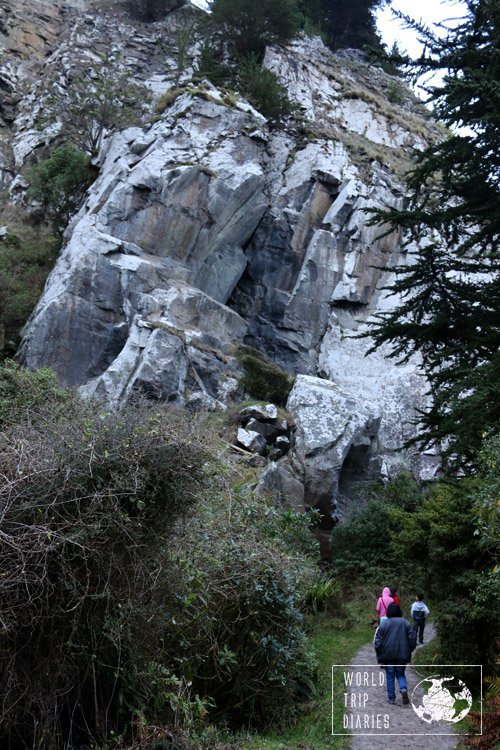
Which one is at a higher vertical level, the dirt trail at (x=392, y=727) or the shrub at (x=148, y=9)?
the shrub at (x=148, y=9)

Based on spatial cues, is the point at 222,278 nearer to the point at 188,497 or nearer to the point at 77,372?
the point at 77,372

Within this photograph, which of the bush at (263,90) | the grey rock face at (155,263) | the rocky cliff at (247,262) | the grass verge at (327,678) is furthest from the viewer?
the bush at (263,90)

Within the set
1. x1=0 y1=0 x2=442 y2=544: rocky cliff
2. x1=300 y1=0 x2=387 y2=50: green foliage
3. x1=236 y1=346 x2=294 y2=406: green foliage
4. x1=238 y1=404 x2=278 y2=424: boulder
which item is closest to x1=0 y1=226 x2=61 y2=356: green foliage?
x1=0 y1=0 x2=442 y2=544: rocky cliff

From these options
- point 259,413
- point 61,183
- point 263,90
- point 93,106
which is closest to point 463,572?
point 259,413

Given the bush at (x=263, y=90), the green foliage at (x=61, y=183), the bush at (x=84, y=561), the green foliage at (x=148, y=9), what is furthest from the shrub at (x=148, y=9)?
the bush at (x=84, y=561)

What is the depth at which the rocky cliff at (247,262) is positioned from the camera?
20500 millimetres

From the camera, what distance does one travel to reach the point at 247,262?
27594 mm

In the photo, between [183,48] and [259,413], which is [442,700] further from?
[183,48]

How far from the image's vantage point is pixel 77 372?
68.8 ft

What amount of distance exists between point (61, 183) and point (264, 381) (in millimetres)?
12821

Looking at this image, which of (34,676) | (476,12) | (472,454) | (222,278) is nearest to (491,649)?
(472,454)

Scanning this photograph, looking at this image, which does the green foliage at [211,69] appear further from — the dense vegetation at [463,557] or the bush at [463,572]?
the bush at [463,572]

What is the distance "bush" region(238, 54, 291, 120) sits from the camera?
30406 millimetres

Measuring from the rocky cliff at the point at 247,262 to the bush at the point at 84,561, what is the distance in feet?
35.3
